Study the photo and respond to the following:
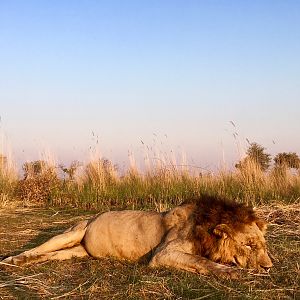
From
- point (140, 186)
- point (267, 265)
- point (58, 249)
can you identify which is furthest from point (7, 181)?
Result: point (267, 265)

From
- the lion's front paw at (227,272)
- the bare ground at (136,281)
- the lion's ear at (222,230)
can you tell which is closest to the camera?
the bare ground at (136,281)

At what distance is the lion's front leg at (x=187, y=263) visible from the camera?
4953mm

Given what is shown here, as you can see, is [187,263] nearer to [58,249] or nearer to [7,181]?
[58,249]

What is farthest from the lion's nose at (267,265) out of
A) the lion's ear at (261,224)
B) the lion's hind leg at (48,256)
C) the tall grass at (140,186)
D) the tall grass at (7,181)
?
the tall grass at (7,181)

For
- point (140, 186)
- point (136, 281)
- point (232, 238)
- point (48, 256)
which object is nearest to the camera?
point (136, 281)

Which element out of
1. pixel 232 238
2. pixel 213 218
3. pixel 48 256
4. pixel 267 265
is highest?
pixel 213 218

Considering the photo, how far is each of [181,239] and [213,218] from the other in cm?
39

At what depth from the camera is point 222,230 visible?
539cm

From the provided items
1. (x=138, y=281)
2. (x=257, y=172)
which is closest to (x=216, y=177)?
(x=257, y=172)

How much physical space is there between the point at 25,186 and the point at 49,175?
0.69 meters

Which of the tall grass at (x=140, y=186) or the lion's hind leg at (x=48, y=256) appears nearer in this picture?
the lion's hind leg at (x=48, y=256)

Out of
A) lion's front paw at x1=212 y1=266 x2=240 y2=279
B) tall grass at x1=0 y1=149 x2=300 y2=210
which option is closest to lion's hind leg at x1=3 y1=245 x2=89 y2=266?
lion's front paw at x1=212 y1=266 x2=240 y2=279

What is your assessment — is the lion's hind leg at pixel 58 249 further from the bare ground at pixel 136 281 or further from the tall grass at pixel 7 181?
the tall grass at pixel 7 181

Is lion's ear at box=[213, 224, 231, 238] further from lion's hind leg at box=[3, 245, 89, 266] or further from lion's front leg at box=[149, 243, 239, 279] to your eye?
lion's hind leg at box=[3, 245, 89, 266]
